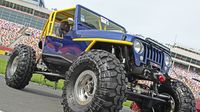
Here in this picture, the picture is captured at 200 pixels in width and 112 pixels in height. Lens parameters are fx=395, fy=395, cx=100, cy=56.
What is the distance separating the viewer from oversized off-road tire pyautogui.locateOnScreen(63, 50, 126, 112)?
18.1ft

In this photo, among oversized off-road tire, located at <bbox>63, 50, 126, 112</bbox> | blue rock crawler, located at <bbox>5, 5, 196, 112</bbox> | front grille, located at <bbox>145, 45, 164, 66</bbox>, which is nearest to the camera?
oversized off-road tire, located at <bbox>63, 50, 126, 112</bbox>

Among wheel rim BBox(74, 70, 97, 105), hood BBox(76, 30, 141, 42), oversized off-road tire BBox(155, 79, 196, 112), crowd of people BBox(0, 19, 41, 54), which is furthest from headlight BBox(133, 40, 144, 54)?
crowd of people BBox(0, 19, 41, 54)

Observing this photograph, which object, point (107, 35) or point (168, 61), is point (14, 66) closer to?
point (107, 35)

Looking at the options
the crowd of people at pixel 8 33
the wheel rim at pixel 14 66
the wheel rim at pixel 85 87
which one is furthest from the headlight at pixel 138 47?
the crowd of people at pixel 8 33

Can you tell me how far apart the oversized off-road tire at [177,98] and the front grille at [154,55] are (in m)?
0.48

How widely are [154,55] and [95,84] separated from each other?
5.62 ft

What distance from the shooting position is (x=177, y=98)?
718 centimetres

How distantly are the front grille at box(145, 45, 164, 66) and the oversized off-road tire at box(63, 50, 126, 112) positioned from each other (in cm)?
115

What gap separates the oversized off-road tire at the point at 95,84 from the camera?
Answer: 5.53 m

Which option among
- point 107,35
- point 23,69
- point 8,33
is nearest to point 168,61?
point 107,35

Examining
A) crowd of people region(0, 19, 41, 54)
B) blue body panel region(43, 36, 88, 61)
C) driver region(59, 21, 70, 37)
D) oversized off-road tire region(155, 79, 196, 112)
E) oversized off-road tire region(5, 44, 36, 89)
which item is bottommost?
oversized off-road tire region(155, 79, 196, 112)

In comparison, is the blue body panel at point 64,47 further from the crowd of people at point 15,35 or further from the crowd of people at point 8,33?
the crowd of people at point 8,33

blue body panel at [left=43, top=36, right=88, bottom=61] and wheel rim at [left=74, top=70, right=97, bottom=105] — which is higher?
blue body panel at [left=43, top=36, right=88, bottom=61]

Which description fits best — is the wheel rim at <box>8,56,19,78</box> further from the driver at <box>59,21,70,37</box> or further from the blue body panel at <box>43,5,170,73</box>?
the driver at <box>59,21,70,37</box>
